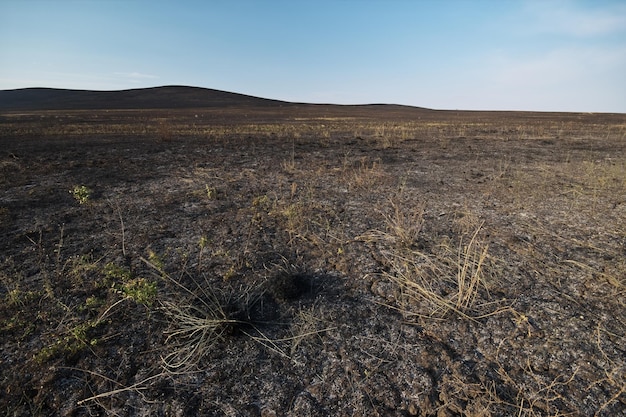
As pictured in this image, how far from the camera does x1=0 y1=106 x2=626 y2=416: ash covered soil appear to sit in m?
2.39

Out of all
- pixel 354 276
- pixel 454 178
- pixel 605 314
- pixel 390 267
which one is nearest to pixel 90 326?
pixel 354 276

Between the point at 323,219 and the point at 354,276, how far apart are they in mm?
1665

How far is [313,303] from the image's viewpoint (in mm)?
3352

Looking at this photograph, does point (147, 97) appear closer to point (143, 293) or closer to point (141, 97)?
point (141, 97)

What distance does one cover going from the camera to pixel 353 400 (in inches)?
→ 91.7

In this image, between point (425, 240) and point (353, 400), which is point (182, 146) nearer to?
point (425, 240)

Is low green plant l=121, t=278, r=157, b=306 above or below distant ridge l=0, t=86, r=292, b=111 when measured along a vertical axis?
below

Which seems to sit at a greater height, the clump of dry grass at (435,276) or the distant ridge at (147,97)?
the distant ridge at (147,97)

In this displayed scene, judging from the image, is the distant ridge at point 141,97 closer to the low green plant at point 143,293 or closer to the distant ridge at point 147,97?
the distant ridge at point 147,97

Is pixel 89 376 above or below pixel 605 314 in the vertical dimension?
below

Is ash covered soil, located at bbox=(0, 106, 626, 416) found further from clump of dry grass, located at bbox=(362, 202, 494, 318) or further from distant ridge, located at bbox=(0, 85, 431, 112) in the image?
distant ridge, located at bbox=(0, 85, 431, 112)

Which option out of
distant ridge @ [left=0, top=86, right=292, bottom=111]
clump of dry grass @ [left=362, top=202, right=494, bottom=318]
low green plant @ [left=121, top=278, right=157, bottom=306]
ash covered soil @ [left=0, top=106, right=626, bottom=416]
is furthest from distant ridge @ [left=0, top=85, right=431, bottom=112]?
low green plant @ [left=121, top=278, right=157, bottom=306]

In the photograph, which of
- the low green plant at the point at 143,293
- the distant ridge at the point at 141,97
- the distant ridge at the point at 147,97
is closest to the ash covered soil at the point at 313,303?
the low green plant at the point at 143,293

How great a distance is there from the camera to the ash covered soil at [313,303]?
7.83 ft
